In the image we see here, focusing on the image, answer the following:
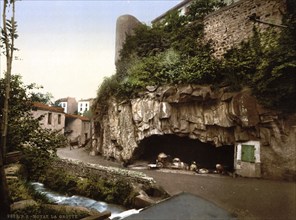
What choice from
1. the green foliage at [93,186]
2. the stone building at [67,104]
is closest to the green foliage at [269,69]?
the green foliage at [93,186]

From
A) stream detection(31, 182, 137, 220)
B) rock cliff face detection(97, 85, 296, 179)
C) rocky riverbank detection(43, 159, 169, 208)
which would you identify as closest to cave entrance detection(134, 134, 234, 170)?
rock cliff face detection(97, 85, 296, 179)

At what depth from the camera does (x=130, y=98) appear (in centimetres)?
1206

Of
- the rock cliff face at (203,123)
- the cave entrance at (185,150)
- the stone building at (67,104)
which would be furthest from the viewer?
the stone building at (67,104)

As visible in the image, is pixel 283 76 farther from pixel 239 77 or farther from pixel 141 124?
pixel 141 124

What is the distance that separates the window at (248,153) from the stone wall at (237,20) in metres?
6.18

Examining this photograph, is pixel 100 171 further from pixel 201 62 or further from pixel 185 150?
pixel 201 62

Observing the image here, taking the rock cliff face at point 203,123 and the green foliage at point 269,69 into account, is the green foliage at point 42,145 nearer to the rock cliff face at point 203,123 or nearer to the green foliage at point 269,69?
the rock cliff face at point 203,123

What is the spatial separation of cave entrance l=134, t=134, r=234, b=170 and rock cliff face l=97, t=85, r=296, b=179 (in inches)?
41.3

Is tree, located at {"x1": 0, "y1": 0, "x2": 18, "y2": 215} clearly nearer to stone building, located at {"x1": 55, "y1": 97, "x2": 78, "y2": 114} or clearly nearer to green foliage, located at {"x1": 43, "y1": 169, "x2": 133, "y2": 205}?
green foliage, located at {"x1": 43, "y1": 169, "x2": 133, "y2": 205}

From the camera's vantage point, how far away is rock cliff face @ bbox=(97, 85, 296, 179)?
25.4 ft

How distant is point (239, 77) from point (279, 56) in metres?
2.04

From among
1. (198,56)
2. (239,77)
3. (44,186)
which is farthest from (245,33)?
(44,186)

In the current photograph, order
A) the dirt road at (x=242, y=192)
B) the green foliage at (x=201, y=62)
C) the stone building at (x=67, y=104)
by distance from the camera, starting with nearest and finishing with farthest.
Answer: the dirt road at (x=242, y=192)
the green foliage at (x=201, y=62)
the stone building at (x=67, y=104)

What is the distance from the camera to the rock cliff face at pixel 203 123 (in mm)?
7742
